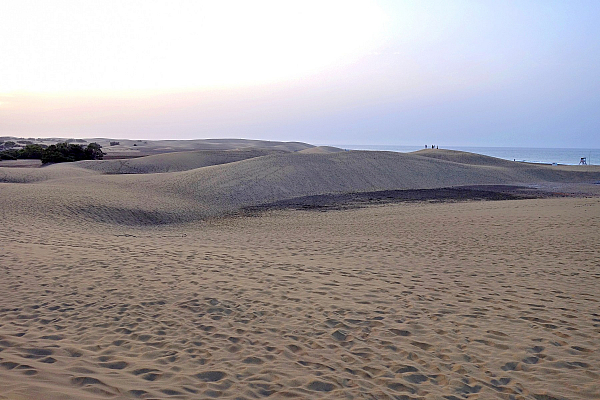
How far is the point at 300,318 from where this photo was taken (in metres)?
7.18

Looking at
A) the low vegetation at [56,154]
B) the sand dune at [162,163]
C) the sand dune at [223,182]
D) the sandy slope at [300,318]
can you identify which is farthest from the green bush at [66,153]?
the sandy slope at [300,318]

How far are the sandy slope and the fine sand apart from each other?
0.11ft

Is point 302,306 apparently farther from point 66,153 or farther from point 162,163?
point 66,153

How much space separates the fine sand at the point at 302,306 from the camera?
16.6 ft

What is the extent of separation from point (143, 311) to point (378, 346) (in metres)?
3.74

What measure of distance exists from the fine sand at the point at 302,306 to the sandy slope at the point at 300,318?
0.03 meters

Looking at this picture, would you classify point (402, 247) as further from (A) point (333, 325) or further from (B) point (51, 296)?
(B) point (51, 296)

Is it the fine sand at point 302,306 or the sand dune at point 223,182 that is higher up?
the sand dune at point 223,182

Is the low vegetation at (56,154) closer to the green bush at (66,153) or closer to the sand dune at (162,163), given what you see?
the green bush at (66,153)

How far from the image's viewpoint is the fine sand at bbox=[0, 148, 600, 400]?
5.07m

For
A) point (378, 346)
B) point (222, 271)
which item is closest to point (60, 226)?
point (222, 271)

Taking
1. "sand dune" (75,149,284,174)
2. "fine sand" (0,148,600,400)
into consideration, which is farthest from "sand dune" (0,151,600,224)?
"fine sand" (0,148,600,400)

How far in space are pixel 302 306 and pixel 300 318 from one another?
1.93 ft

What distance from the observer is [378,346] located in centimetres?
612
